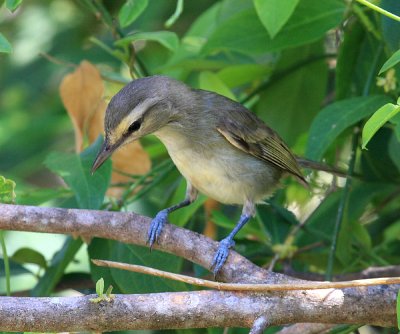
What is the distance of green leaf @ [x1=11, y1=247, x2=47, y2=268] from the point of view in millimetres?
4191

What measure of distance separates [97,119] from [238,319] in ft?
6.32

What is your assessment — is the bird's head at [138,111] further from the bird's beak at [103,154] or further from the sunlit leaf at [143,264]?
the sunlit leaf at [143,264]

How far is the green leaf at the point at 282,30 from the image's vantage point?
3924 mm

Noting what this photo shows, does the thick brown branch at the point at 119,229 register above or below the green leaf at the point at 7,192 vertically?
below

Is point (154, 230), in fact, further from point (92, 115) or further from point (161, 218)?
point (92, 115)

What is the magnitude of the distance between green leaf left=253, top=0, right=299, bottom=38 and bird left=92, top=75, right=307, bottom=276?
708 millimetres

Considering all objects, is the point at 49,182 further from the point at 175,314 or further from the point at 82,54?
the point at 175,314

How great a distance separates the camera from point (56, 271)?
402 cm

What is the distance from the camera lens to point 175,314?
8.88ft

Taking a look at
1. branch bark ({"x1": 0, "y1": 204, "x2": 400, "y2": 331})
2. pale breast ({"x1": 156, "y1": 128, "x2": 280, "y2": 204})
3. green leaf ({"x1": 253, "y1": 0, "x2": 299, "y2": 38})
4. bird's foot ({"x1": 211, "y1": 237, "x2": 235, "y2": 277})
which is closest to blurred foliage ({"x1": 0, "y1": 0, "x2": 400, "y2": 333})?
green leaf ({"x1": 253, "y1": 0, "x2": 299, "y2": 38})

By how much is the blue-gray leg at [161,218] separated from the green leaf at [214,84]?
517mm

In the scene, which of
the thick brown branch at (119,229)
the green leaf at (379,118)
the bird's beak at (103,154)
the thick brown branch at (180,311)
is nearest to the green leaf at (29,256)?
the bird's beak at (103,154)

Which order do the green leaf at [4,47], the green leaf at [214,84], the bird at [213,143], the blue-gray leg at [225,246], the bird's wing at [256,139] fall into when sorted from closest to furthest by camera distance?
the green leaf at [4,47]
the blue-gray leg at [225,246]
the bird at [213,143]
the bird's wing at [256,139]
the green leaf at [214,84]

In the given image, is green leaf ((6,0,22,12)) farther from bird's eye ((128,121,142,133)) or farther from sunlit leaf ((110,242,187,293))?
sunlit leaf ((110,242,187,293))
